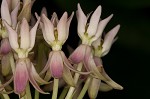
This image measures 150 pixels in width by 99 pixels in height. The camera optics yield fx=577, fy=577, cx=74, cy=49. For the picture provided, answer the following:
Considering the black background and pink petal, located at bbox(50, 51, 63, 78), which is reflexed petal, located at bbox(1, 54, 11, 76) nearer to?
pink petal, located at bbox(50, 51, 63, 78)

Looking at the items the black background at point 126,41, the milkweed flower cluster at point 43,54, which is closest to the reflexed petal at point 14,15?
the milkweed flower cluster at point 43,54

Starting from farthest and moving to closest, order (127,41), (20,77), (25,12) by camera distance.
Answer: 1. (127,41)
2. (25,12)
3. (20,77)

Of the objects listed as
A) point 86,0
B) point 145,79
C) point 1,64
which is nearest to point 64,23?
point 1,64

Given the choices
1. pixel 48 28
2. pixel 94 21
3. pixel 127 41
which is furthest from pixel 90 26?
pixel 127 41

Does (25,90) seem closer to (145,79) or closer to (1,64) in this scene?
(1,64)

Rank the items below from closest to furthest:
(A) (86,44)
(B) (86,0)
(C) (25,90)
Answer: (C) (25,90) < (A) (86,44) < (B) (86,0)

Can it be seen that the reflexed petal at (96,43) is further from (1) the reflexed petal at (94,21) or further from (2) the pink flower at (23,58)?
(2) the pink flower at (23,58)

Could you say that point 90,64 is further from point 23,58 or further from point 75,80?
point 23,58
